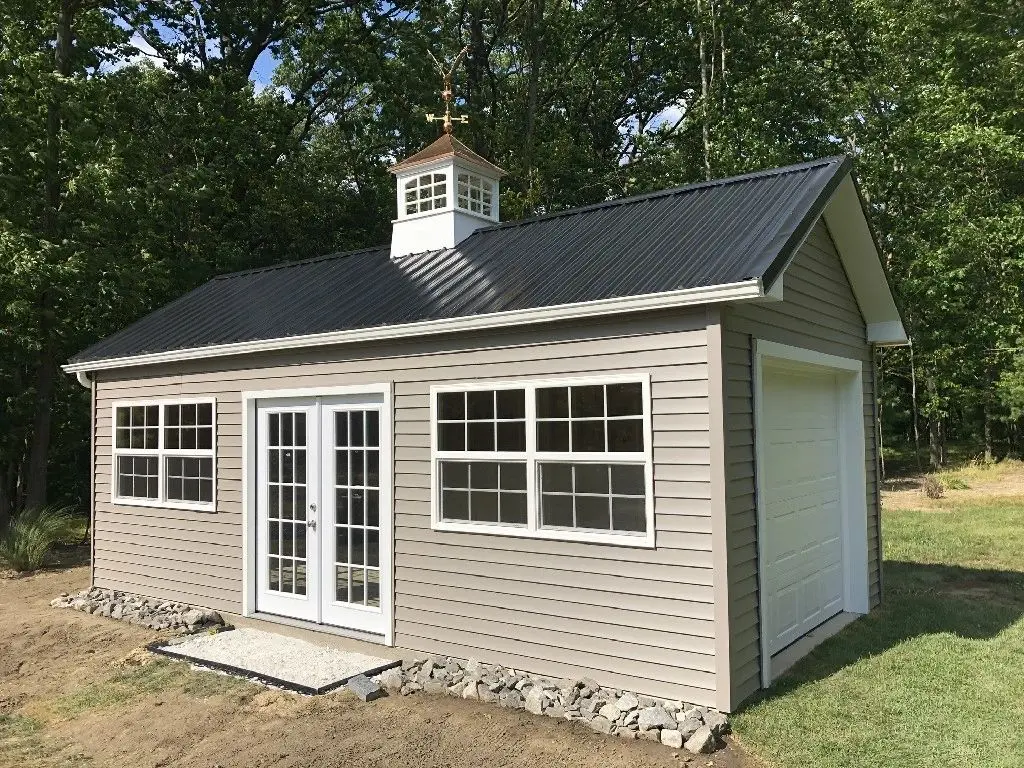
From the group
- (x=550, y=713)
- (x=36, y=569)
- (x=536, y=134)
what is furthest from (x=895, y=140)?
(x=36, y=569)

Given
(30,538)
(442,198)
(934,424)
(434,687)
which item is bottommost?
(434,687)

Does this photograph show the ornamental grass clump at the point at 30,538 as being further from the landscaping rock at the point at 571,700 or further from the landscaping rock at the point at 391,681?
the landscaping rock at the point at 391,681

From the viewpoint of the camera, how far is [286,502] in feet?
23.6

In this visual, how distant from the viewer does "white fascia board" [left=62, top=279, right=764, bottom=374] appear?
4.68 metres

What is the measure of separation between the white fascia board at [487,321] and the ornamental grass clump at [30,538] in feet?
13.9

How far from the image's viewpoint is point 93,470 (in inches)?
364

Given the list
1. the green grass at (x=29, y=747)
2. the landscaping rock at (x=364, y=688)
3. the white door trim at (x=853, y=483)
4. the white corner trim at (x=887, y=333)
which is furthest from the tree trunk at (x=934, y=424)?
the green grass at (x=29, y=747)

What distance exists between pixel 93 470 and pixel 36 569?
8.96ft

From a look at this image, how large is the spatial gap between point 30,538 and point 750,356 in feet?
34.0

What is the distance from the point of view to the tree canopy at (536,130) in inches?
530

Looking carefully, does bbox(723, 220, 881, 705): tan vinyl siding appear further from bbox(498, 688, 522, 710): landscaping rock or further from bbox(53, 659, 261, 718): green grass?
bbox(53, 659, 261, 718): green grass

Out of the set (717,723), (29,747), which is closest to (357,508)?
(29,747)

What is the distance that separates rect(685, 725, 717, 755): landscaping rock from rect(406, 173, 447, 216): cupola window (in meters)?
6.29

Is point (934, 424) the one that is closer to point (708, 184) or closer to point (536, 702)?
point (708, 184)
